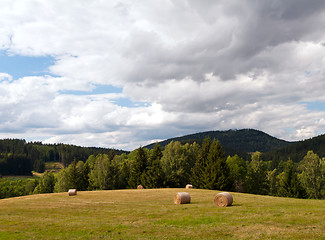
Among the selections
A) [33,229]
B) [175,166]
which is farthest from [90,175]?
[33,229]

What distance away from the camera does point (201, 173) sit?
244ft

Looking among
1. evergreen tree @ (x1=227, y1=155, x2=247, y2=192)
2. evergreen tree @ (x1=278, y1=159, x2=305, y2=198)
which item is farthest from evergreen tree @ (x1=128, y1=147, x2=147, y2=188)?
evergreen tree @ (x1=278, y1=159, x2=305, y2=198)

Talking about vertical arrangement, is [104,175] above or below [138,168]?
below

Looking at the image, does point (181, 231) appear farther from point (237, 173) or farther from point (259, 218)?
point (237, 173)

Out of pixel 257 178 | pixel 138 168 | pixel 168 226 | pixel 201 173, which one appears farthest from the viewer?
pixel 138 168

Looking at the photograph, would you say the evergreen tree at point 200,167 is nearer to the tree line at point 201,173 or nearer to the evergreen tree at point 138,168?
the tree line at point 201,173

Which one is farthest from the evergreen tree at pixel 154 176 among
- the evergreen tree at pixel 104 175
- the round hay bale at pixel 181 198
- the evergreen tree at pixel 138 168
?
the round hay bale at pixel 181 198

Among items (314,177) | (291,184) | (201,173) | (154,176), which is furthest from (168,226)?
(314,177)

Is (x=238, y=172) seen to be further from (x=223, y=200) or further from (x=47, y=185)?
(x=47, y=185)

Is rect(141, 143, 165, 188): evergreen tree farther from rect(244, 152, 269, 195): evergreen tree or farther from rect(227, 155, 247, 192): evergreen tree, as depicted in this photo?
rect(244, 152, 269, 195): evergreen tree

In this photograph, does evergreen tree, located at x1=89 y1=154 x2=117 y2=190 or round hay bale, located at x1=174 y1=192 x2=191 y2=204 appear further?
evergreen tree, located at x1=89 y1=154 x2=117 y2=190

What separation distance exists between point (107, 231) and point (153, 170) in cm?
5977

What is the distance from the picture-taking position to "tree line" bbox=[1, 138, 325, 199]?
6788 centimetres

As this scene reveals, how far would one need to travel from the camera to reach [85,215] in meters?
27.4
